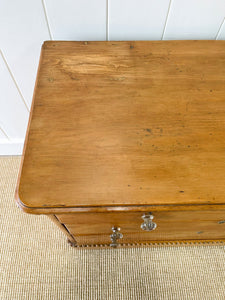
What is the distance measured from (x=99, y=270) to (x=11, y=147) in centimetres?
77

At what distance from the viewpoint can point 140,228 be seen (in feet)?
2.39

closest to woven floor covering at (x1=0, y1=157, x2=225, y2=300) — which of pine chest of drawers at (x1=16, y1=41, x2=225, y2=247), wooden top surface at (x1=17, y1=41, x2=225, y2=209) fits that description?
pine chest of drawers at (x1=16, y1=41, x2=225, y2=247)

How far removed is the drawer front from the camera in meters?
0.57

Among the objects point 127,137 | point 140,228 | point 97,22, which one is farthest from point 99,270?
point 97,22

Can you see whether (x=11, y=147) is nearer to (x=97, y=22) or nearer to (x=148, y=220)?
(x=97, y=22)

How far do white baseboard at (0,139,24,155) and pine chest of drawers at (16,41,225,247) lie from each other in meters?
0.63

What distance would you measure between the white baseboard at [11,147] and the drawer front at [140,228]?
1.99ft

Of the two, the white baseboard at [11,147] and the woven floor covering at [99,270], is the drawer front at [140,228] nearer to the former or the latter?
the woven floor covering at [99,270]

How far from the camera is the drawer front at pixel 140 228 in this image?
572mm

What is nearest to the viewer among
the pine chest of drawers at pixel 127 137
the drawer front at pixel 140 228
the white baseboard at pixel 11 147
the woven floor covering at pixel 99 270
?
the pine chest of drawers at pixel 127 137

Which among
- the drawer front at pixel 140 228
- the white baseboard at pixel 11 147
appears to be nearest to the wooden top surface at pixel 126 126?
the drawer front at pixel 140 228

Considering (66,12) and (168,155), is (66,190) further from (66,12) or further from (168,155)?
(66,12)

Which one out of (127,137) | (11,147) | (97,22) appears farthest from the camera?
(11,147)

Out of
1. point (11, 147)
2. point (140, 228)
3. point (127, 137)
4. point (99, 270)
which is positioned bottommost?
point (99, 270)
